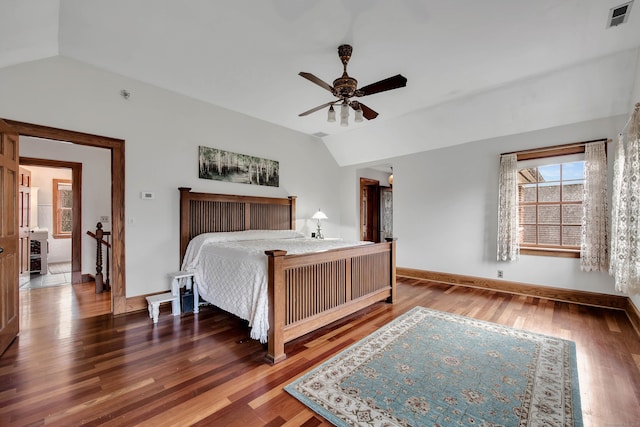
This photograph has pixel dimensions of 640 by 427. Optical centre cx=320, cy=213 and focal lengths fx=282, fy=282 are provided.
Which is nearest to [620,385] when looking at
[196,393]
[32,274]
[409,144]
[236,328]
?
[196,393]

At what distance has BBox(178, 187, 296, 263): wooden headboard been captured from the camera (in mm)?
3938

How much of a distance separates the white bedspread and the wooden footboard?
17 centimetres

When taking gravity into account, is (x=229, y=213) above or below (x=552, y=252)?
above

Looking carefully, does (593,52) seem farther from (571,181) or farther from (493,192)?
(493,192)

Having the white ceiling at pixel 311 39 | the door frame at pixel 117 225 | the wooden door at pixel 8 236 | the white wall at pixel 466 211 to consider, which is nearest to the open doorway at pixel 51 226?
the door frame at pixel 117 225

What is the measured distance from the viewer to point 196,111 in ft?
13.5

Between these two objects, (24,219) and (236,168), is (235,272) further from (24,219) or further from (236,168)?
(24,219)

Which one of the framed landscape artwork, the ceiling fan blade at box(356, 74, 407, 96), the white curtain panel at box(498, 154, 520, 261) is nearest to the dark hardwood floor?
the white curtain panel at box(498, 154, 520, 261)

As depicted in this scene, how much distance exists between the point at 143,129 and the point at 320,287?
118 inches

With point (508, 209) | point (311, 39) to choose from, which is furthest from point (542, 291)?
point (311, 39)

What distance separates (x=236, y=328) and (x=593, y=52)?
Answer: 4.87 metres

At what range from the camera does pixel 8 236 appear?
8.48ft

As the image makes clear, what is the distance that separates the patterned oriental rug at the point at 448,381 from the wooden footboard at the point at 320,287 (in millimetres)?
443

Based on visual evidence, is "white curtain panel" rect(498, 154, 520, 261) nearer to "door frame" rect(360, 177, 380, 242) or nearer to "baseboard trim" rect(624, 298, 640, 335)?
"baseboard trim" rect(624, 298, 640, 335)
